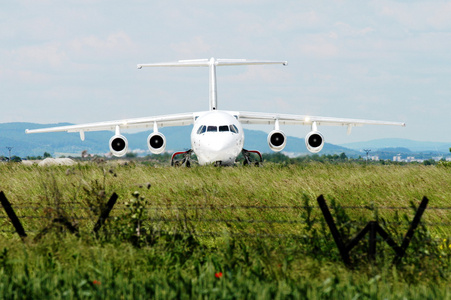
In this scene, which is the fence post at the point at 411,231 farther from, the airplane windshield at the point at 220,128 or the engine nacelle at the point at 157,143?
the engine nacelle at the point at 157,143

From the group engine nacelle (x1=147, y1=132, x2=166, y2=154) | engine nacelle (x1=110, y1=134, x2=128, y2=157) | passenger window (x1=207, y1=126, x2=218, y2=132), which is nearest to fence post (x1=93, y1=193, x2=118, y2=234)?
passenger window (x1=207, y1=126, x2=218, y2=132)

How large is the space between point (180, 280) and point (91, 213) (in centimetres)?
289

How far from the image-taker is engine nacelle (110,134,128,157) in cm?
2534

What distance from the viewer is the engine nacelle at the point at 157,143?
82.8 ft

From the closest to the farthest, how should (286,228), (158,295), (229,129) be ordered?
(158,295)
(286,228)
(229,129)

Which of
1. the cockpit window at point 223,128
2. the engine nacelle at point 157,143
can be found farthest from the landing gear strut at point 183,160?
the cockpit window at point 223,128

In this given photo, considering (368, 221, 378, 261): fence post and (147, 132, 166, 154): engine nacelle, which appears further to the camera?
(147, 132, 166, 154): engine nacelle

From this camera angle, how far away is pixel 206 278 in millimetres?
6387

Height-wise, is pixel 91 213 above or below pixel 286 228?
above

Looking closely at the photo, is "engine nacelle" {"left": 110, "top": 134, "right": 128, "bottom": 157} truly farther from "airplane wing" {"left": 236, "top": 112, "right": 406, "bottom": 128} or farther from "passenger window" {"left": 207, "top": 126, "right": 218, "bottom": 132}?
"airplane wing" {"left": 236, "top": 112, "right": 406, "bottom": 128}

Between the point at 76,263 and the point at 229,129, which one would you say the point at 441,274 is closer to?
the point at 76,263

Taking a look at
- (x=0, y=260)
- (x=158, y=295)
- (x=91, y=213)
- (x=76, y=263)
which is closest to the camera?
(x=158, y=295)

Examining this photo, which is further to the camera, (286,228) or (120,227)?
(286,228)

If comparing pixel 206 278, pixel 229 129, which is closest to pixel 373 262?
pixel 206 278
